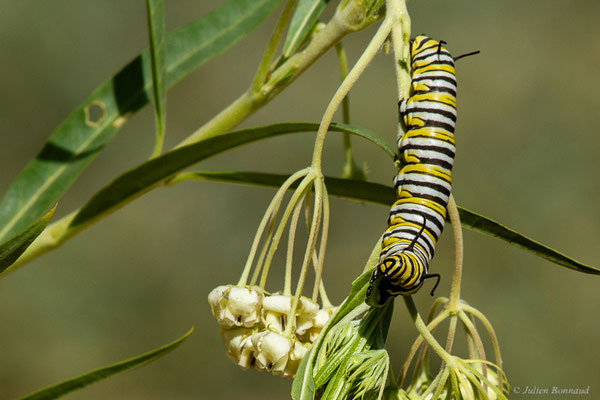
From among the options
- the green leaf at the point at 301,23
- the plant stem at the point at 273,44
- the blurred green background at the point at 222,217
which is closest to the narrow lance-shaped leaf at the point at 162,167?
Result: the plant stem at the point at 273,44

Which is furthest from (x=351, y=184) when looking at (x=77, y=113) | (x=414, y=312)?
(x=77, y=113)

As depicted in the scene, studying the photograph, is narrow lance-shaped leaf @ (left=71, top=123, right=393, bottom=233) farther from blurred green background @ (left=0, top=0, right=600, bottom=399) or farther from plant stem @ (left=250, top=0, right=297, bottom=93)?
blurred green background @ (left=0, top=0, right=600, bottom=399)

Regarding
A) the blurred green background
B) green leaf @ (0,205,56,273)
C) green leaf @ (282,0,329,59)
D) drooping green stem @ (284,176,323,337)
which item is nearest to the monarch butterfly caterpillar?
drooping green stem @ (284,176,323,337)

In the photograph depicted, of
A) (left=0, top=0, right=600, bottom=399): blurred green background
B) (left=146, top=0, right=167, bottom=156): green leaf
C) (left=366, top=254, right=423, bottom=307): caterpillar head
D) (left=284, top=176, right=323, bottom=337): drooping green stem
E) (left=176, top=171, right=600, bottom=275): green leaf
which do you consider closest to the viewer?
(left=366, top=254, right=423, bottom=307): caterpillar head

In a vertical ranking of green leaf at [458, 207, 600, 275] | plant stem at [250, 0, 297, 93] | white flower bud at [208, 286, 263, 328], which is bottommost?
white flower bud at [208, 286, 263, 328]

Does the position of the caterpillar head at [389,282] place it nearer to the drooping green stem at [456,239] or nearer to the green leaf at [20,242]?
the drooping green stem at [456,239]

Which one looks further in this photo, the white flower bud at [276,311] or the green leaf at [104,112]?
the green leaf at [104,112]

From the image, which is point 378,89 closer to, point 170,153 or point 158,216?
point 158,216
